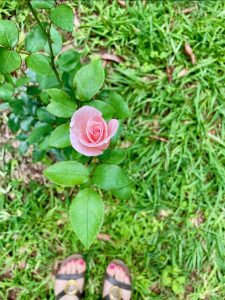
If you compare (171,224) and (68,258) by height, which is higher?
(171,224)

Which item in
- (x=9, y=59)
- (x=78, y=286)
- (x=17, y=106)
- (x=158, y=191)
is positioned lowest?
(x=78, y=286)

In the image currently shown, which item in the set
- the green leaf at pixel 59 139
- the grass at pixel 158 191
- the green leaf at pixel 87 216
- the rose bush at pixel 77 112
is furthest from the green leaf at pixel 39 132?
the green leaf at pixel 87 216

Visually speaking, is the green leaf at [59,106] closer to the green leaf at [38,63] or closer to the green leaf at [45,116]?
the green leaf at [38,63]

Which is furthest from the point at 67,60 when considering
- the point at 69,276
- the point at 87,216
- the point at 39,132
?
the point at 69,276

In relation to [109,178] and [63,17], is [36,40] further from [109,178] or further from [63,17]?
[109,178]

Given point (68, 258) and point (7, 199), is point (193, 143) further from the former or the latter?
point (7, 199)

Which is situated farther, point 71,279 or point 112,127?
point 71,279

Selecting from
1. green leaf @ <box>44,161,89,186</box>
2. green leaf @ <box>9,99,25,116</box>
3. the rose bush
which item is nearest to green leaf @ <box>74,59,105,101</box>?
the rose bush

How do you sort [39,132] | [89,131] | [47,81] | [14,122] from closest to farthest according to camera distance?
1. [89,131]
2. [47,81]
3. [39,132]
4. [14,122]

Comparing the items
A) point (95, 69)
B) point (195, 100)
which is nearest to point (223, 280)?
point (195, 100)
